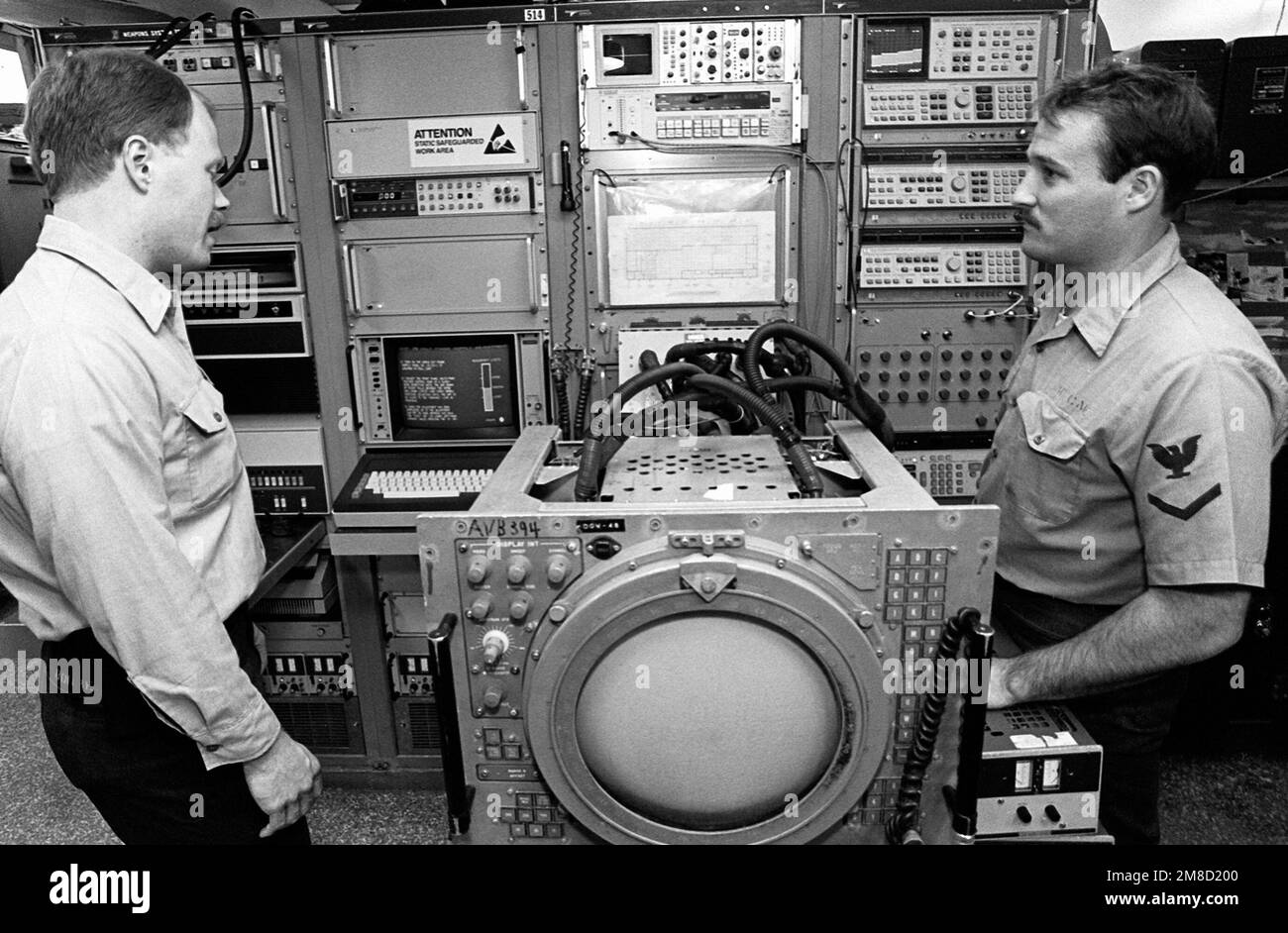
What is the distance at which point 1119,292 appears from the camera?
1443mm

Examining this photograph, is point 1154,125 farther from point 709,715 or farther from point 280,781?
point 280,781

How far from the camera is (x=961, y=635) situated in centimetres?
106

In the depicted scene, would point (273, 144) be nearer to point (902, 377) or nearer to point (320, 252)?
point (320, 252)

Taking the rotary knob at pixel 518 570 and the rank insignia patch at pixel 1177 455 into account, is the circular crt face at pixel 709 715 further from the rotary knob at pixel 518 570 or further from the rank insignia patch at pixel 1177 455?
the rank insignia patch at pixel 1177 455

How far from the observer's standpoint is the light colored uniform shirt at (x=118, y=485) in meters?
1.23

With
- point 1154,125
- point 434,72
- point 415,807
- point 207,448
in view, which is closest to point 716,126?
point 434,72

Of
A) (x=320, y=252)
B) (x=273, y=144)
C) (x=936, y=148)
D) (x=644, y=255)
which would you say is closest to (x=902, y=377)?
(x=936, y=148)

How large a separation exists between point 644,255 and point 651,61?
1.83ft

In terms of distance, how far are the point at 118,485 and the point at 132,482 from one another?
0.07 ft

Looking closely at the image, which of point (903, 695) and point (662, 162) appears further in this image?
point (662, 162)

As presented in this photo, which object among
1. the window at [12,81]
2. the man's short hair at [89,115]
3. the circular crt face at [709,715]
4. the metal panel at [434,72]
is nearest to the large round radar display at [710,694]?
the circular crt face at [709,715]

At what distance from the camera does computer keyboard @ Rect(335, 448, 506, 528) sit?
253 centimetres
